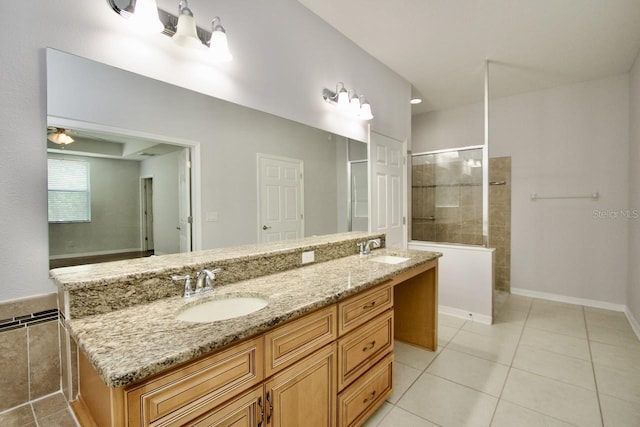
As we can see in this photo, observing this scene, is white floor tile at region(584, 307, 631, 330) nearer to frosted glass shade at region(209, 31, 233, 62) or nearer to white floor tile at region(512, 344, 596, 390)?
white floor tile at region(512, 344, 596, 390)

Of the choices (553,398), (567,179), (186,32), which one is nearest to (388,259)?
(553,398)

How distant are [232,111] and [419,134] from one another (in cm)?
363

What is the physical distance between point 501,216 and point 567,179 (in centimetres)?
83

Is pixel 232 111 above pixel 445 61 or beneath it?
beneath

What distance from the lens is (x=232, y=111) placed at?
1.73m

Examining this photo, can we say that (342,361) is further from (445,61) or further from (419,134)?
(419,134)

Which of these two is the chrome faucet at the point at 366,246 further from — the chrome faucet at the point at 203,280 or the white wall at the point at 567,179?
the white wall at the point at 567,179

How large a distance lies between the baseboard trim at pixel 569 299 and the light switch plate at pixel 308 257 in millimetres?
3404

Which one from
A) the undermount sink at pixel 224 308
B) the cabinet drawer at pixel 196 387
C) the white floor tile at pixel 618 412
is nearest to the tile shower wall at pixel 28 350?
the undermount sink at pixel 224 308

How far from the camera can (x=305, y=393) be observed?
3.95 feet

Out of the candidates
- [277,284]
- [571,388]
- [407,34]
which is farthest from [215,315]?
[407,34]

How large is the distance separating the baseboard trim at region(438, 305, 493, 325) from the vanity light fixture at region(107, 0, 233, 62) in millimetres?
3194

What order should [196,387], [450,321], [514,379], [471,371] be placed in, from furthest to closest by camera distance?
[450,321] < [471,371] < [514,379] < [196,387]

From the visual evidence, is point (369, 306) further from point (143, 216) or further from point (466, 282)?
point (466, 282)
